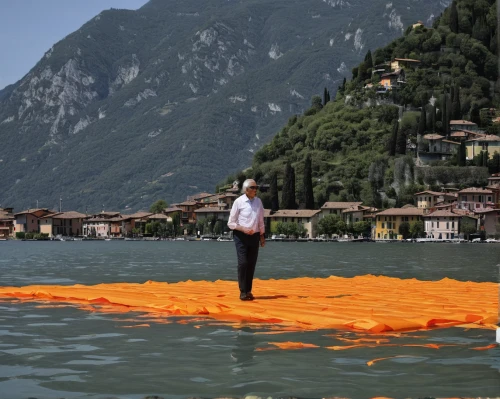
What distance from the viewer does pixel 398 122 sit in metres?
166

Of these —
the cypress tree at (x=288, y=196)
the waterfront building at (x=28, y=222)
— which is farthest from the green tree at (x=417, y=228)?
the waterfront building at (x=28, y=222)

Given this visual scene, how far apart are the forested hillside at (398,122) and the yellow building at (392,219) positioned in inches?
238

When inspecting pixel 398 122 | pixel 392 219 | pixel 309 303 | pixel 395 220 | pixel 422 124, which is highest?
pixel 398 122

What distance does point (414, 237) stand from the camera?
141 m

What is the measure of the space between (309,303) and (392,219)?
131305 mm

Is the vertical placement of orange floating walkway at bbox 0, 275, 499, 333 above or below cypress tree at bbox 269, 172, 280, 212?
below

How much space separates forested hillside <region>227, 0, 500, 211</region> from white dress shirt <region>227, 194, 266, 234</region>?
12829 centimetres

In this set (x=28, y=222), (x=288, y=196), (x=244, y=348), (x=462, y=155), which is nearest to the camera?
(x=244, y=348)

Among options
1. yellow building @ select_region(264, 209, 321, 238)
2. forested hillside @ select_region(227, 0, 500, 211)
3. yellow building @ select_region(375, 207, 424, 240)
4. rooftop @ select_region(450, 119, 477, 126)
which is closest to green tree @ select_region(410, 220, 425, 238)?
yellow building @ select_region(375, 207, 424, 240)

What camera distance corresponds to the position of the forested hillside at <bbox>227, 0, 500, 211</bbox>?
494 feet

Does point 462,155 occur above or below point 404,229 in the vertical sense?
above

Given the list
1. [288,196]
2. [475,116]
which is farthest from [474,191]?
[475,116]

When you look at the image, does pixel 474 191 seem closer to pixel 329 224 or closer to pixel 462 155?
pixel 462 155

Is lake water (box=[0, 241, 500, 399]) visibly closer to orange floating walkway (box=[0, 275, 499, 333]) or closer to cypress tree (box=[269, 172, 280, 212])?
orange floating walkway (box=[0, 275, 499, 333])
